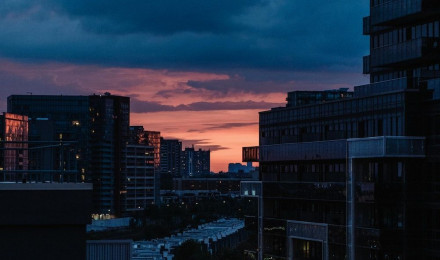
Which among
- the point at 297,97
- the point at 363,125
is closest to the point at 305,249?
the point at 363,125

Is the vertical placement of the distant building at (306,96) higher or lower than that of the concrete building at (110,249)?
higher

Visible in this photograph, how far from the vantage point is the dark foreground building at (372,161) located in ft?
247

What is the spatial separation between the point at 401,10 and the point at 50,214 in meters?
68.9

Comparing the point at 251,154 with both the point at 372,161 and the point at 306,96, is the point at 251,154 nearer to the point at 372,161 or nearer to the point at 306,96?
the point at 372,161

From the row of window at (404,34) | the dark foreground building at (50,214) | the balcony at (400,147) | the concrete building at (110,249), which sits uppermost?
the row of window at (404,34)

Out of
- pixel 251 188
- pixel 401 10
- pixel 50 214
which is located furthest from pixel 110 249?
pixel 251 188

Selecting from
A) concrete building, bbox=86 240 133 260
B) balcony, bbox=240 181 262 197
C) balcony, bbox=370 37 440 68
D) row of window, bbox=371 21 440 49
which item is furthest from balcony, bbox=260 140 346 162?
concrete building, bbox=86 240 133 260

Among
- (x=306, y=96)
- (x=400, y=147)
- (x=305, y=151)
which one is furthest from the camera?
(x=306, y=96)

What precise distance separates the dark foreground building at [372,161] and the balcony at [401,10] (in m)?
0.12

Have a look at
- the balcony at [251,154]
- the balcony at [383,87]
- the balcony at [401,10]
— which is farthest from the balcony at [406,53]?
the balcony at [251,154]

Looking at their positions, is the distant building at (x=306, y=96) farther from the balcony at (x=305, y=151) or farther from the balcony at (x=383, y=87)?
the balcony at (x=383, y=87)

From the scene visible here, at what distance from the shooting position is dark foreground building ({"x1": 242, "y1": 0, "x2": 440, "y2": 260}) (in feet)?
247

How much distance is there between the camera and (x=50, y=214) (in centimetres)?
1906

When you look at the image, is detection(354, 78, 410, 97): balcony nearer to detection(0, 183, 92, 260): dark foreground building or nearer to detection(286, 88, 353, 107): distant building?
detection(0, 183, 92, 260): dark foreground building
